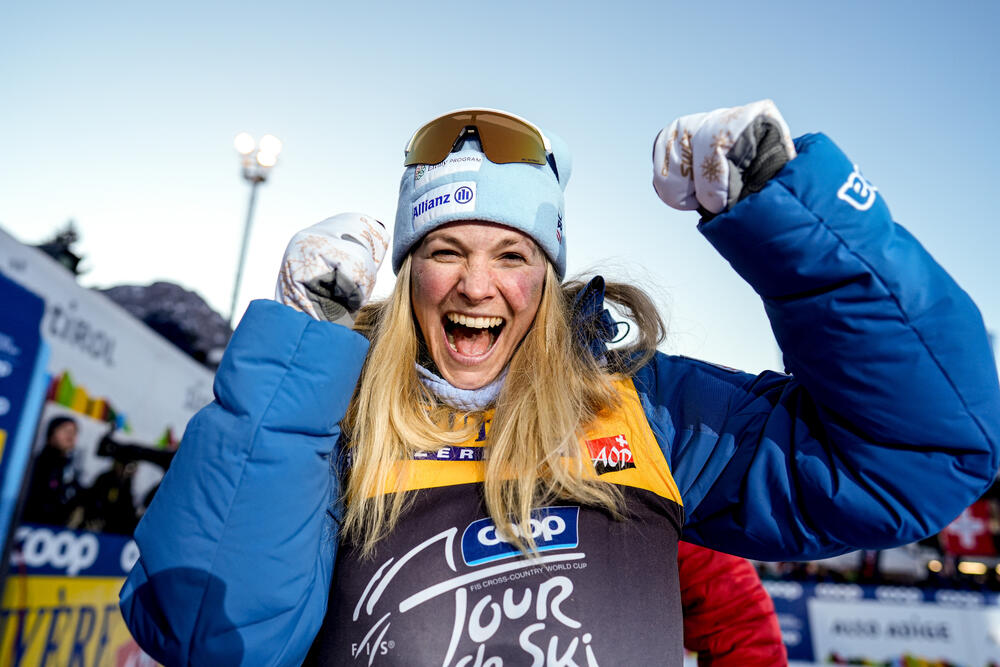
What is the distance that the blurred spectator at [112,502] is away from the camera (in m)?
5.49

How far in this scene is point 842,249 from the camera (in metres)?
1.21

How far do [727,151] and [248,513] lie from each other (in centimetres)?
115

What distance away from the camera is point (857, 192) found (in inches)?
48.6

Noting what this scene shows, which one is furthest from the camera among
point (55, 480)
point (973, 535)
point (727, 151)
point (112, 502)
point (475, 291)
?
point (973, 535)

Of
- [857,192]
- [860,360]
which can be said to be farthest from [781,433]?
[857,192]

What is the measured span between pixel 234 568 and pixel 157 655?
272mm

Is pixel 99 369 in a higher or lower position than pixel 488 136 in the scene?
lower

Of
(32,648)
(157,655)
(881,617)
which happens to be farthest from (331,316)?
(881,617)

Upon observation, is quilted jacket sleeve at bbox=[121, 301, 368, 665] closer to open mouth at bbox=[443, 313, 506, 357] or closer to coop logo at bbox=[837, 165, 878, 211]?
open mouth at bbox=[443, 313, 506, 357]

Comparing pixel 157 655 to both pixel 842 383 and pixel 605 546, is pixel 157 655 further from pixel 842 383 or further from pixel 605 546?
pixel 842 383

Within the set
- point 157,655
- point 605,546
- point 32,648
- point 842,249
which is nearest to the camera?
point 842,249

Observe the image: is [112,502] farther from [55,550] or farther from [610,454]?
[610,454]

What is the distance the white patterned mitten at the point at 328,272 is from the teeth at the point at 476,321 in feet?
1.57

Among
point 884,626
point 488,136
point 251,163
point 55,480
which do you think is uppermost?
point 251,163
